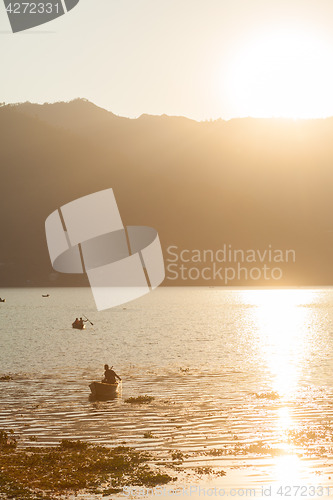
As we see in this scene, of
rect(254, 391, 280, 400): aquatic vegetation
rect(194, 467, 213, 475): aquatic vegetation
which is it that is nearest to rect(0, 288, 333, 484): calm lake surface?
rect(254, 391, 280, 400): aquatic vegetation

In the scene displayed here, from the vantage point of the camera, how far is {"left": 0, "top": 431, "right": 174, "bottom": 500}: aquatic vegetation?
91.9 feet

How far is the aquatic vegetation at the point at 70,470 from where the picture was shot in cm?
2802

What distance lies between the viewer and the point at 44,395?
54469 mm

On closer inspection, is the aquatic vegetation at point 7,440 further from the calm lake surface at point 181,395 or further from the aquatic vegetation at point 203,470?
the aquatic vegetation at point 203,470

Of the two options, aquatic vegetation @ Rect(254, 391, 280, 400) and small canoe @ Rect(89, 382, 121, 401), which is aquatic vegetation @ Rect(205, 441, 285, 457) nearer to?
aquatic vegetation @ Rect(254, 391, 280, 400)

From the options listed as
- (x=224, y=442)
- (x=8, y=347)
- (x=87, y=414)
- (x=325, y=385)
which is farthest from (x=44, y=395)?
(x=8, y=347)

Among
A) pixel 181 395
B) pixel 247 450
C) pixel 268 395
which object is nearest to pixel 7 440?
pixel 247 450

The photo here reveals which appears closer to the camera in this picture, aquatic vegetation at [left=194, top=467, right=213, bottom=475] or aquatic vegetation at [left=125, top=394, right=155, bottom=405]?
aquatic vegetation at [left=194, top=467, right=213, bottom=475]

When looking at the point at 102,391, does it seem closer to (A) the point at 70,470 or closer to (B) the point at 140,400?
(B) the point at 140,400

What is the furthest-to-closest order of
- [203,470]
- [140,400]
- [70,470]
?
[140,400]
[203,470]
[70,470]

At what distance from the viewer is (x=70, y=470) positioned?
30578 mm

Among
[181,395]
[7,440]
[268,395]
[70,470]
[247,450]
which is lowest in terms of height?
[268,395]

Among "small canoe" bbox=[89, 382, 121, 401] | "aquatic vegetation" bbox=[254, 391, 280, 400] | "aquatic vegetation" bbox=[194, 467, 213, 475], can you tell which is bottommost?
"aquatic vegetation" bbox=[254, 391, 280, 400]

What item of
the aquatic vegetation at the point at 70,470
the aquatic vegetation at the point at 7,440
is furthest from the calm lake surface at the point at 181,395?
the aquatic vegetation at the point at 70,470
